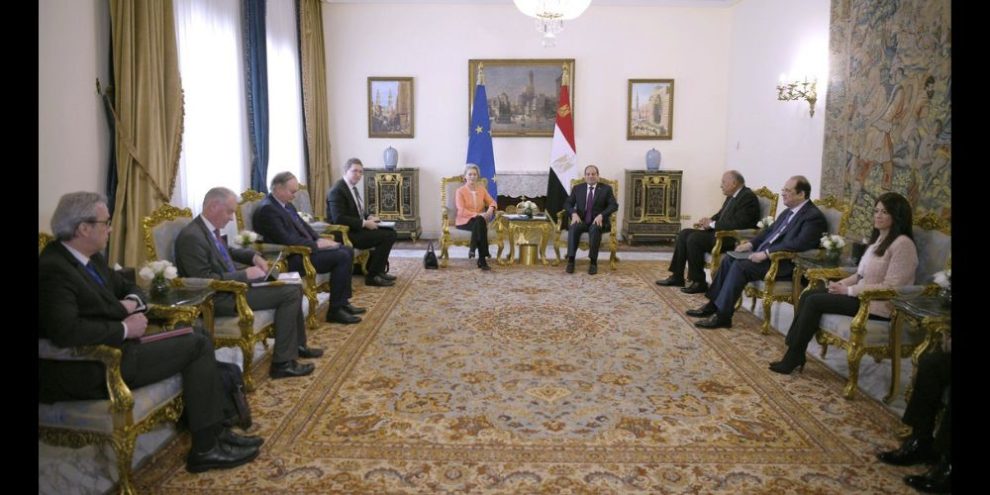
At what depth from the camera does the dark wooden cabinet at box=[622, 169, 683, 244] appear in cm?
1070

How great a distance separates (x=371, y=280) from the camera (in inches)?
295

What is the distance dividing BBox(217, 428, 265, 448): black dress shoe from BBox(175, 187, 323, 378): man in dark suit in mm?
1083

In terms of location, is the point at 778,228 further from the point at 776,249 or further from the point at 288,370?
the point at 288,370

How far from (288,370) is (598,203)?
17.1ft

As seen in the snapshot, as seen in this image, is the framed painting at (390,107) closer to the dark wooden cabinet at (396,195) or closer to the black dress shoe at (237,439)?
the dark wooden cabinet at (396,195)

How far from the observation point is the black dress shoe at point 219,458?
321 cm

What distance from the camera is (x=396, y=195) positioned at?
10727 millimetres

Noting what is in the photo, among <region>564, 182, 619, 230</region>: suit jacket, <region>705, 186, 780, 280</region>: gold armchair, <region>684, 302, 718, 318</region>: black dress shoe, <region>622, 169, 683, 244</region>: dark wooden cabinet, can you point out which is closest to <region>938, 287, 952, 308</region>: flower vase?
<region>684, 302, 718, 318</region>: black dress shoe

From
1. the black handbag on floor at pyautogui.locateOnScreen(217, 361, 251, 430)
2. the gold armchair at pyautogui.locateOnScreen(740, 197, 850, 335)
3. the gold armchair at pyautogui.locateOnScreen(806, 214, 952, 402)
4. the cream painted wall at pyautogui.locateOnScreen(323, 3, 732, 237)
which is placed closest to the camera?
the black handbag on floor at pyautogui.locateOnScreen(217, 361, 251, 430)

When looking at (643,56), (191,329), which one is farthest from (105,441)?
(643,56)

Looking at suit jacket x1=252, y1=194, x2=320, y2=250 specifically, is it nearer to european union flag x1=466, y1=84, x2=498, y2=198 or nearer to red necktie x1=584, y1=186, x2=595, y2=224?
red necktie x1=584, y1=186, x2=595, y2=224

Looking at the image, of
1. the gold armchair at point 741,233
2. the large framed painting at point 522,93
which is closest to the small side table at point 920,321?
the gold armchair at point 741,233

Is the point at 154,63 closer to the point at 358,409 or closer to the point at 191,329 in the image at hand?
the point at 191,329

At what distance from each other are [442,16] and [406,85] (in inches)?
49.9
